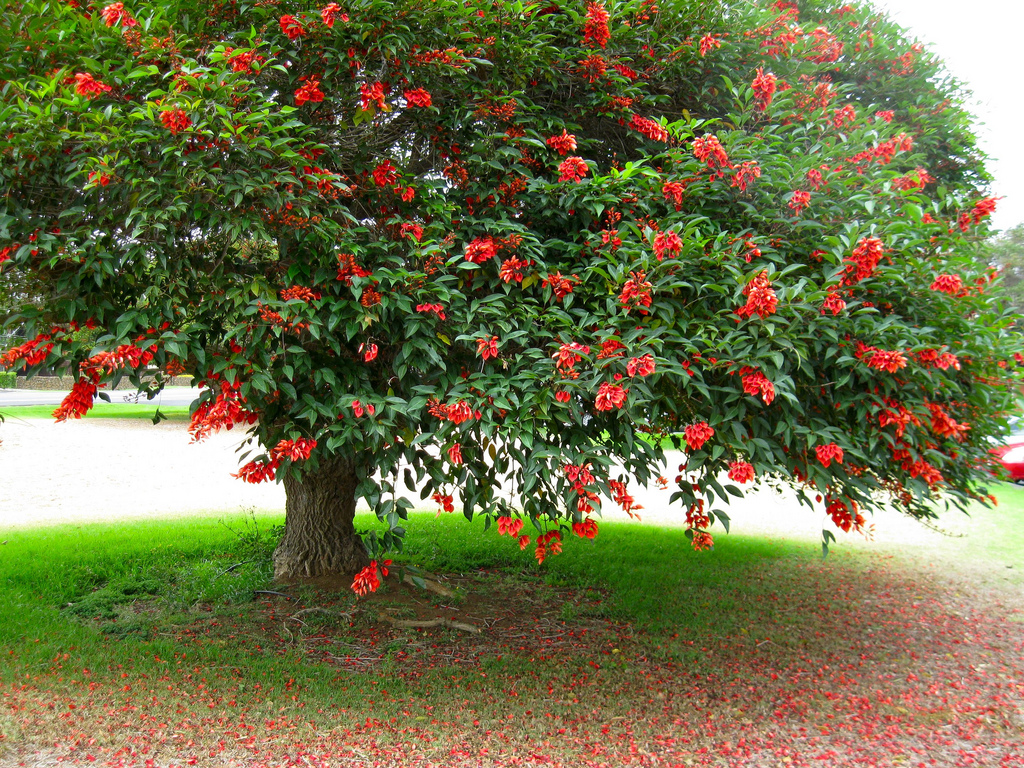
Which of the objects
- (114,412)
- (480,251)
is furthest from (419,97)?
(114,412)

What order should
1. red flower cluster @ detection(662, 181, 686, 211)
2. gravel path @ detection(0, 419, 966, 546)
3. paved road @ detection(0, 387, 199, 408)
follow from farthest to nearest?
paved road @ detection(0, 387, 199, 408) < gravel path @ detection(0, 419, 966, 546) < red flower cluster @ detection(662, 181, 686, 211)

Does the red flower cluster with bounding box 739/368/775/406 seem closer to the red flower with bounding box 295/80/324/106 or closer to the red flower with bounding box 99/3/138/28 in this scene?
the red flower with bounding box 295/80/324/106

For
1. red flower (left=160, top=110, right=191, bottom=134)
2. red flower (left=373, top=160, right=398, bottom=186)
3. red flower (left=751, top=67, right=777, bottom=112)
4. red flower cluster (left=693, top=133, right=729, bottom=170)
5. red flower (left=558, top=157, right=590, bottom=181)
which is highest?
red flower (left=751, top=67, right=777, bottom=112)

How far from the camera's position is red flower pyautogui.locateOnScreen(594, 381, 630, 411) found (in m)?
2.21

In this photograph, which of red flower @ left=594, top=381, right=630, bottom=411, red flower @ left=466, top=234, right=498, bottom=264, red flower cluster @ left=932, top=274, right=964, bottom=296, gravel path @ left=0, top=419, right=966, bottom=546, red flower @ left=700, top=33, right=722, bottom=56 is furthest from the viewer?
gravel path @ left=0, top=419, right=966, bottom=546

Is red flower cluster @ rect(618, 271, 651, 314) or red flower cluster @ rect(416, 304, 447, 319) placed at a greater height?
red flower cluster @ rect(618, 271, 651, 314)

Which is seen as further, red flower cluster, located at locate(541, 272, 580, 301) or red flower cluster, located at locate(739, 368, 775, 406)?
red flower cluster, located at locate(541, 272, 580, 301)

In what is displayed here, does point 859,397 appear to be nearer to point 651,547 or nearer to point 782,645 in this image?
point 782,645

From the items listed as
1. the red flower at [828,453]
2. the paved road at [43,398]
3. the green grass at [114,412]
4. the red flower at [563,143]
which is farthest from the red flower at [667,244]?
the green grass at [114,412]

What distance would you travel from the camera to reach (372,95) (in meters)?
2.75

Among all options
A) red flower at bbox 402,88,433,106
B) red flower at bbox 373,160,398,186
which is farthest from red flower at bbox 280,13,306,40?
red flower at bbox 373,160,398,186

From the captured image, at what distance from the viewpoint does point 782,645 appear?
176 inches

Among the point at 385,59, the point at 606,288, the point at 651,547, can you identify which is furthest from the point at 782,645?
the point at 385,59

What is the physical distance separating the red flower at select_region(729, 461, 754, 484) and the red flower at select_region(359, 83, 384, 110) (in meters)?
2.11
